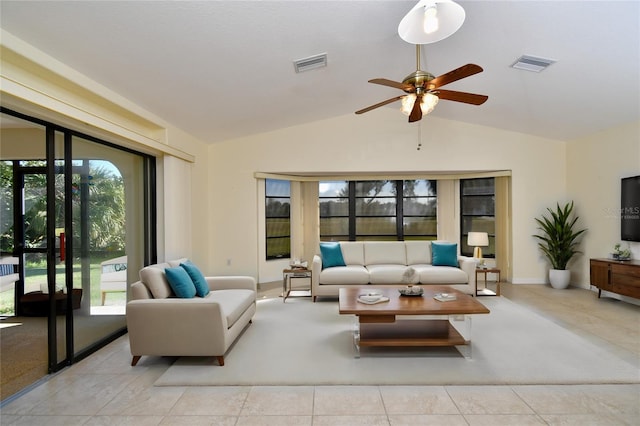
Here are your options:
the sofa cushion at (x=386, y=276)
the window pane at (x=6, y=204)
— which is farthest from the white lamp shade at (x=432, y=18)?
the window pane at (x=6, y=204)

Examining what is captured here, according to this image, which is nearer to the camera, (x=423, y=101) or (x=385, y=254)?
(x=423, y=101)

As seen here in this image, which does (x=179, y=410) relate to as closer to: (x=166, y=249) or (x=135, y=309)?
(x=135, y=309)

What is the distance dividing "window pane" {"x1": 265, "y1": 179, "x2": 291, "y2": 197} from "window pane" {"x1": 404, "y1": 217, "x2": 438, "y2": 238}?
103 inches

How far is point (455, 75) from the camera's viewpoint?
2674 millimetres

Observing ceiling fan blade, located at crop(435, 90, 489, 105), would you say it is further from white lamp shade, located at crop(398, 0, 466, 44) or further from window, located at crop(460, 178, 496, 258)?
window, located at crop(460, 178, 496, 258)

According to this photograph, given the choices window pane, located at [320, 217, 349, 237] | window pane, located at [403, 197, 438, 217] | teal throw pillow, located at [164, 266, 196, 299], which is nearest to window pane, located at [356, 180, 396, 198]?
window pane, located at [403, 197, 438, 217]

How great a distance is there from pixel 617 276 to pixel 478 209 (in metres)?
2.61

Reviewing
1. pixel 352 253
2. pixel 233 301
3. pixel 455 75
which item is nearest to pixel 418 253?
pixel 352 253

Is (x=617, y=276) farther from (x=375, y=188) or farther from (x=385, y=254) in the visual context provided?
(x=375, y=188)

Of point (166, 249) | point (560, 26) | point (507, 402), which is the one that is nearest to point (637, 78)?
point (560, 26)

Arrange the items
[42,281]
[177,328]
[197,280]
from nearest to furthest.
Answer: [177,328] < [42,281] < [197,280]

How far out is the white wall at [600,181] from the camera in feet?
16.2

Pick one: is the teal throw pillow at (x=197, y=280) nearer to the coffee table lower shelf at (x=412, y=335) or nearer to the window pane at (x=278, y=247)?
the coffee table lower shelf at (x=412, y=335)

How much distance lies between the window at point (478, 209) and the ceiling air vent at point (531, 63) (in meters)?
3.28
